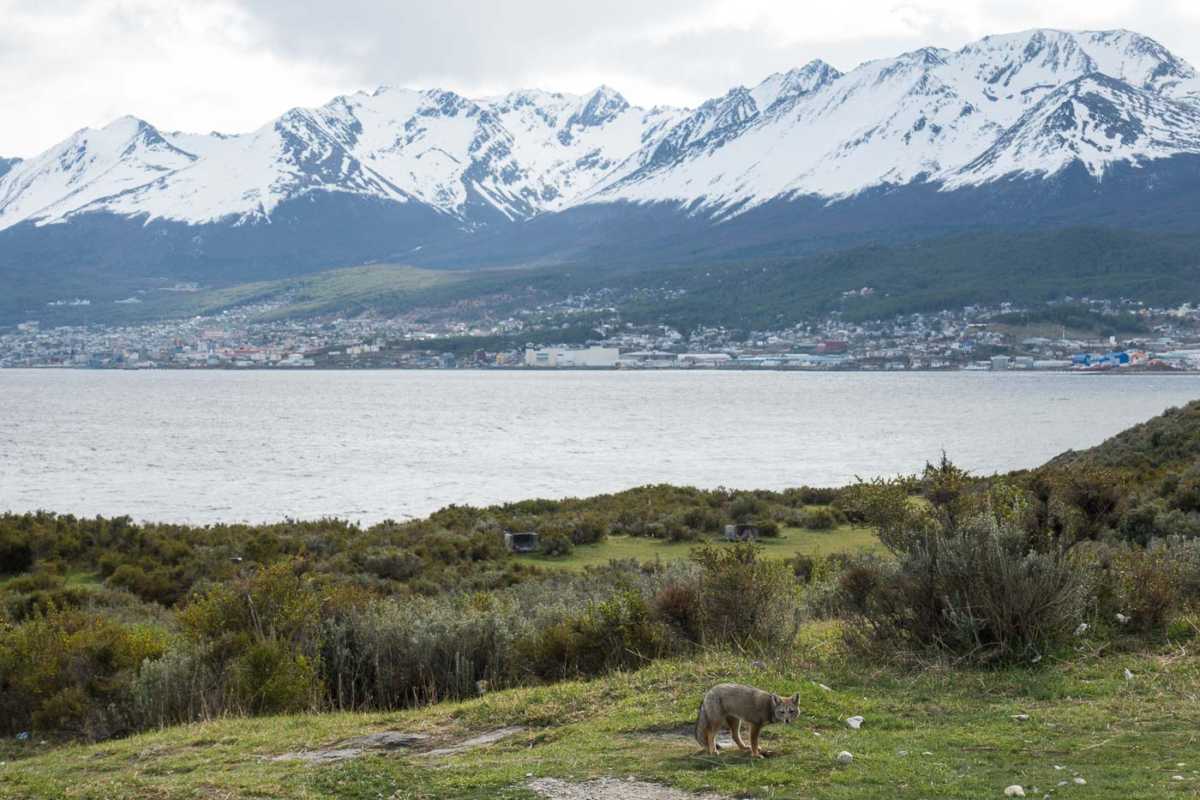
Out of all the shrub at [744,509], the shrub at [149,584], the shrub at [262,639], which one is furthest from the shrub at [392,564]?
the shrub at [262,639]

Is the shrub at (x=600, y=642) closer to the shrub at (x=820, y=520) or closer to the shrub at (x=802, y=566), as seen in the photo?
the shrub at (x=802, y=566)

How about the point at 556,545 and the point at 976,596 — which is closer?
the point at 976,596

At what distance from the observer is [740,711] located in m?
7.14

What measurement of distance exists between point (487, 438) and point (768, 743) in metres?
71.3

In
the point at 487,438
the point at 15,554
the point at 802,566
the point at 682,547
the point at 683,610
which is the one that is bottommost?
the point at 487,438

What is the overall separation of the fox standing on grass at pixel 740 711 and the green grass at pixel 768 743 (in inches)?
5.9

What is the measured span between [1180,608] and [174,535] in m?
22.6

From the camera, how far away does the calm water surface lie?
51.0 meters

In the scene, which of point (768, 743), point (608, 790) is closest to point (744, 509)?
point (768, 743)

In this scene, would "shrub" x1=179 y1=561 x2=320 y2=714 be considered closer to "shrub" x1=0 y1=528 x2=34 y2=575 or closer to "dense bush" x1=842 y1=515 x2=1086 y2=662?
"dense bush" x1=842 y1=515 x2=1086 y2=662

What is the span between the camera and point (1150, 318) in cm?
17725

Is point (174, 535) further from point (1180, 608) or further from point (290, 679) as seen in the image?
point (1180, 608)

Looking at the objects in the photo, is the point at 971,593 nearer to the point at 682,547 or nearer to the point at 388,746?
the point at 388,746

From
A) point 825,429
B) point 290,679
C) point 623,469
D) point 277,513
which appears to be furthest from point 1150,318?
point 290,679
